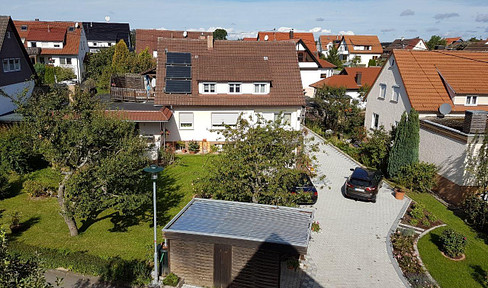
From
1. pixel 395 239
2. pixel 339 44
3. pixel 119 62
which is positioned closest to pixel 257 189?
pixel 395 239

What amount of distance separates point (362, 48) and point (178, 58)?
70114 mm

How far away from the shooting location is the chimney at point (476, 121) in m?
18.8

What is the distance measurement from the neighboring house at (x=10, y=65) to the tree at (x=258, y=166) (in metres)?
22.3

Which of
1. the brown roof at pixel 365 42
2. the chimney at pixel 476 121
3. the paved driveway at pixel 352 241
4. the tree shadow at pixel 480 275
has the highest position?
the brown roof at pixel 365 42

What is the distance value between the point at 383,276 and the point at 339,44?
285 ft

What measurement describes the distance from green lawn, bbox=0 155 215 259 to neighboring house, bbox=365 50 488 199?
1431 centimetres

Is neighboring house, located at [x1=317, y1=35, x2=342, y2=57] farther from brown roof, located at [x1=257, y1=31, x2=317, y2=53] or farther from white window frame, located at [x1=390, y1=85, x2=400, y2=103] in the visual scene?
white window frame, located at [x1=390, y1=85, x2=400, y2=103]

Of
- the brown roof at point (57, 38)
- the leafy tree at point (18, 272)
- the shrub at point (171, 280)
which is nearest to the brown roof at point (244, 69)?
the shrub at point (171, 280)

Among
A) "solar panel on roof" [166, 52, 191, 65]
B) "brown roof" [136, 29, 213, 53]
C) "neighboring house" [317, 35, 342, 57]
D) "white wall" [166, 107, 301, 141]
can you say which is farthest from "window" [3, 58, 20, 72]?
"neighboring house" [317, 35, 342, 57]

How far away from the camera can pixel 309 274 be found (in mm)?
12867

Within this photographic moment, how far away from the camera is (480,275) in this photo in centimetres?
1314

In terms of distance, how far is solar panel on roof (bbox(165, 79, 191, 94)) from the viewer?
25.8 metres

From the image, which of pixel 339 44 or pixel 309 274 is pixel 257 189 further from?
pixel 339 44

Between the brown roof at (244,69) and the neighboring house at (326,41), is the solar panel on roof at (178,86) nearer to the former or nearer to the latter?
the brown roof at (244,69)
